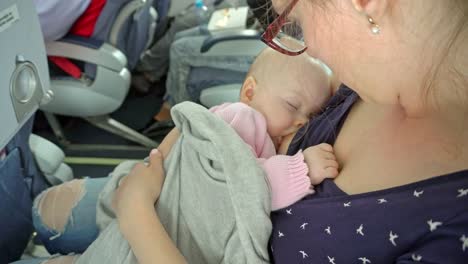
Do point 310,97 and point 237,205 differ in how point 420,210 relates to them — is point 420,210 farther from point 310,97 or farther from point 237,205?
point 310,97

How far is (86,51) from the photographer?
182 centimetres

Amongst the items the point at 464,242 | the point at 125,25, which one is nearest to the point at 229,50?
the point at 125,25

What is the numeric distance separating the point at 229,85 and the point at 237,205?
94 centimetres

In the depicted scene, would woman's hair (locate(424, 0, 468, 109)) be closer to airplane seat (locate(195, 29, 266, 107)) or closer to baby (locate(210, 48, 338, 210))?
baby (locate(210, 48, 338, 210))

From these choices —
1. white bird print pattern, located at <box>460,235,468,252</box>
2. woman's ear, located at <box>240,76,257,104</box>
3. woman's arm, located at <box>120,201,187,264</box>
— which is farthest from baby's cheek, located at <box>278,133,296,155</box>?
white bird print pattern, located at <box>460,235,468,252</box>

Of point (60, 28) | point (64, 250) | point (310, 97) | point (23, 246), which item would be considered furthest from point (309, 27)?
point (60, 28)

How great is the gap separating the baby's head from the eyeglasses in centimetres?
23

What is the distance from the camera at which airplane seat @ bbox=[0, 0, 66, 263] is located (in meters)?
0.86

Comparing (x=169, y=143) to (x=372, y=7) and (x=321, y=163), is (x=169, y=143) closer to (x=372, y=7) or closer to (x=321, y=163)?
(x=321, y=163)

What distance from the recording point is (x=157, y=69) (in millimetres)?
2582

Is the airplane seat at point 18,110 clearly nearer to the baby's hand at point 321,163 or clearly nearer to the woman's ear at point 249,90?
the woman's ear at point 249,90

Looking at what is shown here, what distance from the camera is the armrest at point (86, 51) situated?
71.5 inches

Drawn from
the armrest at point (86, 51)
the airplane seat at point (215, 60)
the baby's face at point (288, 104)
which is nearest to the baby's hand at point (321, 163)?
the baby's face at point (288, 104)

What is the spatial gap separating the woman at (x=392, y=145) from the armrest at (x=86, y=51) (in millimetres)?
1166
